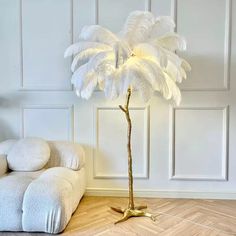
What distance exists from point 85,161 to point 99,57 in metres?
1.33

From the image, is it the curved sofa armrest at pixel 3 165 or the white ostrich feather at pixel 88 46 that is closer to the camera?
the white ostrich feather at pixel 88 46

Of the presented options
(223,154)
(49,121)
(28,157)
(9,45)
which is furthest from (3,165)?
(223,154)

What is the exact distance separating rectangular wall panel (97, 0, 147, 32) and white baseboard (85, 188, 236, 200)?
5.76 feet

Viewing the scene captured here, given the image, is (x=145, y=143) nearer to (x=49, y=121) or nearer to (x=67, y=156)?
(x=67, y=156)

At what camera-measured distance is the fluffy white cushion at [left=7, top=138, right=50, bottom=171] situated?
2701 millimetres

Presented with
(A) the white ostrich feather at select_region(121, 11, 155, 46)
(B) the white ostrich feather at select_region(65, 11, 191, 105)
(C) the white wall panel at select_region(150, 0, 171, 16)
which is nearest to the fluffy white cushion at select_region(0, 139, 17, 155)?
(B) the white ostrich feather at select_region(65, 11, 191, 105)

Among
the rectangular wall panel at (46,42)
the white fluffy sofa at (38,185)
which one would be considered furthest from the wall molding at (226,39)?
the white fluffy sofa at (38,185)

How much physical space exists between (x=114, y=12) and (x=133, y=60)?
0.99m

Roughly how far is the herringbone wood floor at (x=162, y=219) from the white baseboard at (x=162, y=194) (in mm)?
71

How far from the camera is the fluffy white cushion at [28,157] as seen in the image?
2701mm

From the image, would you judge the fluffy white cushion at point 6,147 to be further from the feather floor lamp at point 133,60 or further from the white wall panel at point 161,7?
the white wall panel at point 161,7

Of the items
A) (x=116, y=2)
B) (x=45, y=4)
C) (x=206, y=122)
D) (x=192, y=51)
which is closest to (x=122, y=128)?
(x=206, y=122)

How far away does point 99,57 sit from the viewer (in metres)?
2.25

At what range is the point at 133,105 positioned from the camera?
3.09 m
